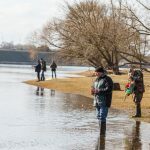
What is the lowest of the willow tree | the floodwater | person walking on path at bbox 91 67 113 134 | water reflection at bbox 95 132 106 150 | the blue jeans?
the floodwater

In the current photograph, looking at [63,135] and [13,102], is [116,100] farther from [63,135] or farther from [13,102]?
[63,135]

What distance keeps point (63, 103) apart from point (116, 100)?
318 cm

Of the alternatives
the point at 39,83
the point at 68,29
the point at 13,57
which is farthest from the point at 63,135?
the point at 13,57

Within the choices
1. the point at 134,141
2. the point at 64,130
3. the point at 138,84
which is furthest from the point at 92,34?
the point at 134,141

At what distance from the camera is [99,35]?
2997 cm

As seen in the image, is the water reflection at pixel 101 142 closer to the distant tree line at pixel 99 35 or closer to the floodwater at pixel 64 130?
the floodwater at pixel 64 130

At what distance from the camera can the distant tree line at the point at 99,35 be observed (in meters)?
28.3

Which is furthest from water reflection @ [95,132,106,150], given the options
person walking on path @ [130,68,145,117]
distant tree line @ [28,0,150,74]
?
distant tree line @ [28,0,150,74]

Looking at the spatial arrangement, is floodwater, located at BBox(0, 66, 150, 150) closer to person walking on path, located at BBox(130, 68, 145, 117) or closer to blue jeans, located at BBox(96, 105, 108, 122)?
blue jeans, located at BBox(96, 105, 108, 122)

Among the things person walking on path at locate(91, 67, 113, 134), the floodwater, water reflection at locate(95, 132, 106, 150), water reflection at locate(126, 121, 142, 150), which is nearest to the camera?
water reflection at locate(95, 132, 106, 150)

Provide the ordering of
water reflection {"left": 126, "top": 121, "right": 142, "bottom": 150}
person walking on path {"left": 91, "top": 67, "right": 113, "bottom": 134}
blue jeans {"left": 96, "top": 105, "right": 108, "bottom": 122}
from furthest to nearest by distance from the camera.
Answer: blue jeans {"left": 96, "top": 105, "right": 108, "bottom": 122} → person walking on path {"left": 91, "top": 67, "right": 113, "bottom": 134} → water reflection {"left": 126, "top": 121, "right": 142, "bottom": 150}

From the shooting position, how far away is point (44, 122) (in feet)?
56.2

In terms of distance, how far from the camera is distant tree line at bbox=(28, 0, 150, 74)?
28.3 meters

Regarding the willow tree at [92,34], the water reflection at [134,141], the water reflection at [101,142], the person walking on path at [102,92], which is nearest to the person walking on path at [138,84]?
the water reflection at [134,141]
